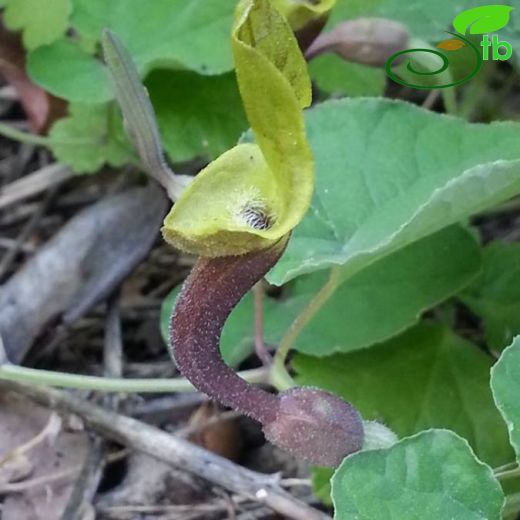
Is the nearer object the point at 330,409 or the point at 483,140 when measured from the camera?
the point at 330,409

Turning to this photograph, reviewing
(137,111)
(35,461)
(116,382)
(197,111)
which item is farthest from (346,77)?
(35,461)

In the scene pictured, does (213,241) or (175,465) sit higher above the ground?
(213,241)

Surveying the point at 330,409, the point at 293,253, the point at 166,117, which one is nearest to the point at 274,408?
the point at 330,409

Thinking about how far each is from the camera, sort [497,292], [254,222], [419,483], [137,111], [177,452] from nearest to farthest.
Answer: [254,222] < [419,483] < [137,111] < [177,452] < [497,292]

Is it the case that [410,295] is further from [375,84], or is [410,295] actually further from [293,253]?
[375,84]

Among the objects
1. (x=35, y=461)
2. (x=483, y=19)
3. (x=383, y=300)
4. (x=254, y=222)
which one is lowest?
(x=35, y=461)

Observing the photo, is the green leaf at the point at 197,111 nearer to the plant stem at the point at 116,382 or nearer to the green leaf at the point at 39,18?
the green leaf at the point at 39,18

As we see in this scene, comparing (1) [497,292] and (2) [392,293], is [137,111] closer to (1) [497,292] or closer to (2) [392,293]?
(2) [392,293]
